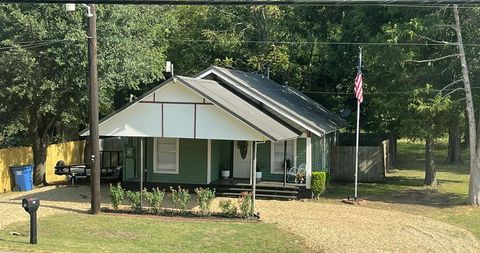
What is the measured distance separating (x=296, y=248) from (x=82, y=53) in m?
12.3

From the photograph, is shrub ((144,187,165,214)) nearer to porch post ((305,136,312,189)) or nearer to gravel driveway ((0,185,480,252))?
gravel driveway ((0,185,480,252))

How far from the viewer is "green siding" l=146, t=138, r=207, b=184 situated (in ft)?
78.0

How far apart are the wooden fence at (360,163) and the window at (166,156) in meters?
10.5

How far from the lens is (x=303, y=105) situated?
28.6m

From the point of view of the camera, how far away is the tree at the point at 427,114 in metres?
22.7

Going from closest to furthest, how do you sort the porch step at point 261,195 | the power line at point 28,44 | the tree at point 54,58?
the power line at point 28,44 → the tree at point 54,58 → the porch step at point 261,195

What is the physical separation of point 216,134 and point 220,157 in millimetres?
4088

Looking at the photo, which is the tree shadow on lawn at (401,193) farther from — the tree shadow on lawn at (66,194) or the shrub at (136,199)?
the tree shadow on lawn at (66,194)

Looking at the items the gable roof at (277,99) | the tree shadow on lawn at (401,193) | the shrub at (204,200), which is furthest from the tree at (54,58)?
the tree shadow on lawn at (401,193)

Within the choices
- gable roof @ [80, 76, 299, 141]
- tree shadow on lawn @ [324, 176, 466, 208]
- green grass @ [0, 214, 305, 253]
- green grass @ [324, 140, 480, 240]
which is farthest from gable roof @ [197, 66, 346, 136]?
green grass @ [0, 214, 305, 253]

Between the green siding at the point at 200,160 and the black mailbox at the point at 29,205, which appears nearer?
the black mailbox at the point at 29,205

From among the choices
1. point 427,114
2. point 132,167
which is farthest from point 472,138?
point 132,167

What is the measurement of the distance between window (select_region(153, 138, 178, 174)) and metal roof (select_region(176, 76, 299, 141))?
3052 millimetres

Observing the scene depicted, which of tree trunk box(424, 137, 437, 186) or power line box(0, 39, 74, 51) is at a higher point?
power line box(0, 39, 74, 51)
